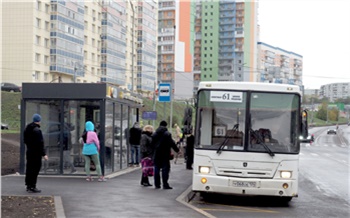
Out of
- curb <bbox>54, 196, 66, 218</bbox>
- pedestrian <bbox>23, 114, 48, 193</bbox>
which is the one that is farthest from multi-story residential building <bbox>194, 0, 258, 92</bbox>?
curb <bbox>54, 196, 66, 218</bbox>

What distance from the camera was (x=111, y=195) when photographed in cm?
1186

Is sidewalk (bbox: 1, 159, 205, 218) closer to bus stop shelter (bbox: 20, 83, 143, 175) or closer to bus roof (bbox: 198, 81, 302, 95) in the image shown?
bus stop shelter (bbox: 20, 83, 143, 175)

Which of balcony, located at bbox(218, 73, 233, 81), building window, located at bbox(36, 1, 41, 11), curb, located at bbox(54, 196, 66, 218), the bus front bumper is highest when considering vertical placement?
building window, located at bbox(36, 1, 41, 11)

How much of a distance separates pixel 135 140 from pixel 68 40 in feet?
168

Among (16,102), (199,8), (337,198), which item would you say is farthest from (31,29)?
(199,8)

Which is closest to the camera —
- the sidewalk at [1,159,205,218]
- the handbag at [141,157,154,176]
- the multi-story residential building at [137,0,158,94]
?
the sidewalk at [1,159,205,218]

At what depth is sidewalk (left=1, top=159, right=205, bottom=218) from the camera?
31.6 ft

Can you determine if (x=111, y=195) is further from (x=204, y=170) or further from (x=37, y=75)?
(x=37, y=75)

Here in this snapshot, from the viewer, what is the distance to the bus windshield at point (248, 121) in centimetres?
1175

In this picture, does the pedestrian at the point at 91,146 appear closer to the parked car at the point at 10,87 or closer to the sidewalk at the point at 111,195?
the sidewalk at the point at 111,195

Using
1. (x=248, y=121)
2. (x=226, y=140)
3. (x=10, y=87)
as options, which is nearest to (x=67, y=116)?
(x=226, y=140)

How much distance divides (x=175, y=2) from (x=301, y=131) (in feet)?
320

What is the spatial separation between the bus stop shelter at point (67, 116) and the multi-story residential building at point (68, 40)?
3781cm

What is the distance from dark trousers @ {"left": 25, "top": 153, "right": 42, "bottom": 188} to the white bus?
3.57 metres
